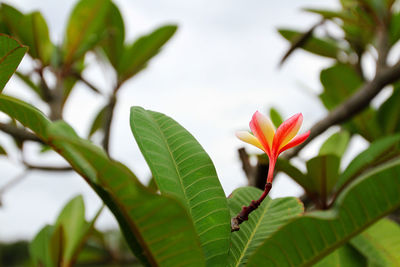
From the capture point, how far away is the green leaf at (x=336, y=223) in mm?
450

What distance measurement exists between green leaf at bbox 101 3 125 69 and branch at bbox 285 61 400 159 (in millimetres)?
766

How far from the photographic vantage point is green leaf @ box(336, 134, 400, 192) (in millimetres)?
870

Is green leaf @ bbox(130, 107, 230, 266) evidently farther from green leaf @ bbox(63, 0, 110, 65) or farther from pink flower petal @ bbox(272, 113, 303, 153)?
green leaf @ bbox(63, 0, 110, 65)

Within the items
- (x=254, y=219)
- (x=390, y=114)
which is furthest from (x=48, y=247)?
(x=390, y=114)

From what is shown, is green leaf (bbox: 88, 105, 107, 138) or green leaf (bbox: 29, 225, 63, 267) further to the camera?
green leaf (bbox: 88, 105, 107, 138)

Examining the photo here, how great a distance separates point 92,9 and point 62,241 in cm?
84

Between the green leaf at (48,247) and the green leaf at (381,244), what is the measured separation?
654mm

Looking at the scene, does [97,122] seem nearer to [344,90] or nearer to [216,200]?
[344,90]

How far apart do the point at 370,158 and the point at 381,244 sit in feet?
0.61

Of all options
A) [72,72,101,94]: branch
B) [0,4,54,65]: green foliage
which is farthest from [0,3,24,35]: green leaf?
[72,72,101,94]: branch

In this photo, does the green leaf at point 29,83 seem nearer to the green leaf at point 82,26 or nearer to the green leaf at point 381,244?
the green leaf at point 82,26

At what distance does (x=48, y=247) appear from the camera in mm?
956

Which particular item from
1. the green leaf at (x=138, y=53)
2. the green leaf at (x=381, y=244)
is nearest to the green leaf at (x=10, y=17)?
the green leaf at (x=138, y=53)

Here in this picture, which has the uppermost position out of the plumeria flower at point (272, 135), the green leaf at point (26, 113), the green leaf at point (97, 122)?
the green leaf at point (26, 113)
